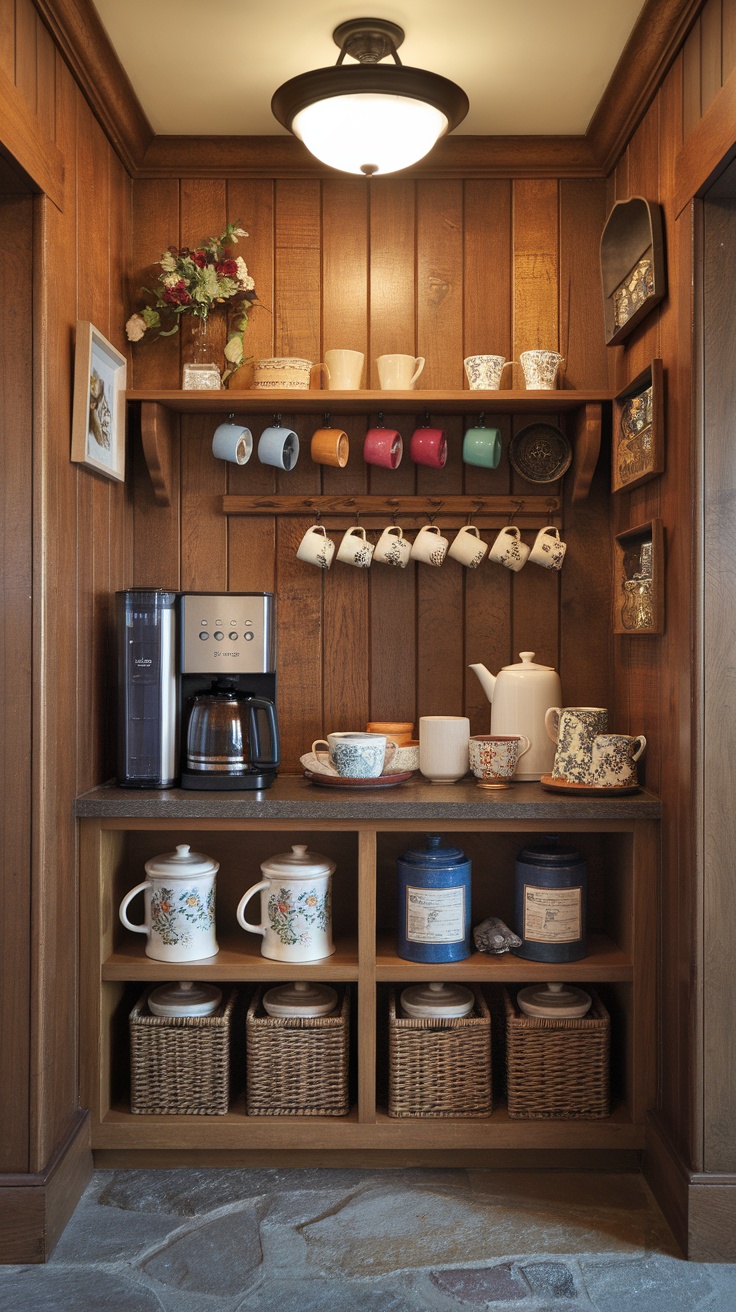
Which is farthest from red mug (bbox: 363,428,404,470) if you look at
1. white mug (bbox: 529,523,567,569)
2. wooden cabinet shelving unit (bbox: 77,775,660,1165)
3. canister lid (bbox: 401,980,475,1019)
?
canister lid (bbox: 401,980,475,1019)

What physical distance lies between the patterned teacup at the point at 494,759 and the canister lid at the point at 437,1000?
439 mm

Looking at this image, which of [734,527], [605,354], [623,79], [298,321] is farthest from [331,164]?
[734,527]

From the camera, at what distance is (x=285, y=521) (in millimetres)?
Result: 2580

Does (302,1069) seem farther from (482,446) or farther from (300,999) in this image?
(482,446)

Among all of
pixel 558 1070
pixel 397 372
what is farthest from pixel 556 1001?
pixel 397 372

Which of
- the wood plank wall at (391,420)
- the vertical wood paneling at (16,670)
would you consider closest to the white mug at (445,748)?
the wood plank wall at (391,420)

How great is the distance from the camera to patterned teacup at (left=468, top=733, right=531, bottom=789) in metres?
2.27

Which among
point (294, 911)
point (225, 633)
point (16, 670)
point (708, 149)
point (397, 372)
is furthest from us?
point (397, 372)

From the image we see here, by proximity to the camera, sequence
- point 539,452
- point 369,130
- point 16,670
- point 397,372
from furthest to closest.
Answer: point 539,452, point 397,372, point 369,130, point 16,670

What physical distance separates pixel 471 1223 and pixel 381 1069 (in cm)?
53

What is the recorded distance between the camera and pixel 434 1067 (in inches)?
85.0

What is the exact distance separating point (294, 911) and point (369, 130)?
159cm

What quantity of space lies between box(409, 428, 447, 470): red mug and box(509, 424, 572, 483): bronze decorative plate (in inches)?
7.2

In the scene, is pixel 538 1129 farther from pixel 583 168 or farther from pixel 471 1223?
pixel 583 168
